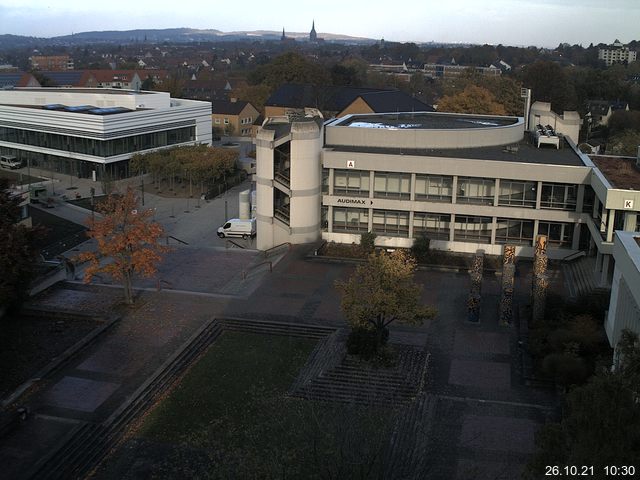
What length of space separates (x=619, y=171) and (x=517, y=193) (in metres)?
4.66

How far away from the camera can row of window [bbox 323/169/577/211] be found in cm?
3412

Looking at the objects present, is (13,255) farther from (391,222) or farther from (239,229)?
(391,222)

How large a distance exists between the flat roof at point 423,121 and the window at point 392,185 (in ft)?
13.6

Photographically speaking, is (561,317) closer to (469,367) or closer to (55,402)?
(469,367)

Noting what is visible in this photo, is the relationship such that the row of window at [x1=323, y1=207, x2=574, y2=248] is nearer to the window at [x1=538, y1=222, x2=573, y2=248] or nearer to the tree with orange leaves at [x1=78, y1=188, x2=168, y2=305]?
the window at [x1=538, y1=222, x2=573, y2=248]

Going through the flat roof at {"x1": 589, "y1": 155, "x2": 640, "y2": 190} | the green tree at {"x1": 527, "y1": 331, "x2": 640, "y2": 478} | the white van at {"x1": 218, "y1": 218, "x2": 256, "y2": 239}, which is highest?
the flat roof at {"x1": 589, "y1": 155, "x2": 640, "y2": 190}

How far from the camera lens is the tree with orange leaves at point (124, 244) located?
2716 centimetres

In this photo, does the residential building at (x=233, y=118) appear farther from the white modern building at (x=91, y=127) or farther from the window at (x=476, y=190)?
the window at (x=476, y=190)

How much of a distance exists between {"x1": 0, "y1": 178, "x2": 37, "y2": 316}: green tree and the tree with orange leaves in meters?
1.89

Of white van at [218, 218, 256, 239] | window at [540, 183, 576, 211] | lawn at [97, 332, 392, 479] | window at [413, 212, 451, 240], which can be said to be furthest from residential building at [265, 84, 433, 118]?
lawn at [97, 332, 392, 479]

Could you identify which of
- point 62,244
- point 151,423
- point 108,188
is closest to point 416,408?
point 151,423

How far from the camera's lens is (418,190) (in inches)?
1400

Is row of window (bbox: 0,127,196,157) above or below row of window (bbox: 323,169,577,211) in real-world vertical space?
below

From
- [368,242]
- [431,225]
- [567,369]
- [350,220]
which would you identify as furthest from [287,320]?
[431,225]
